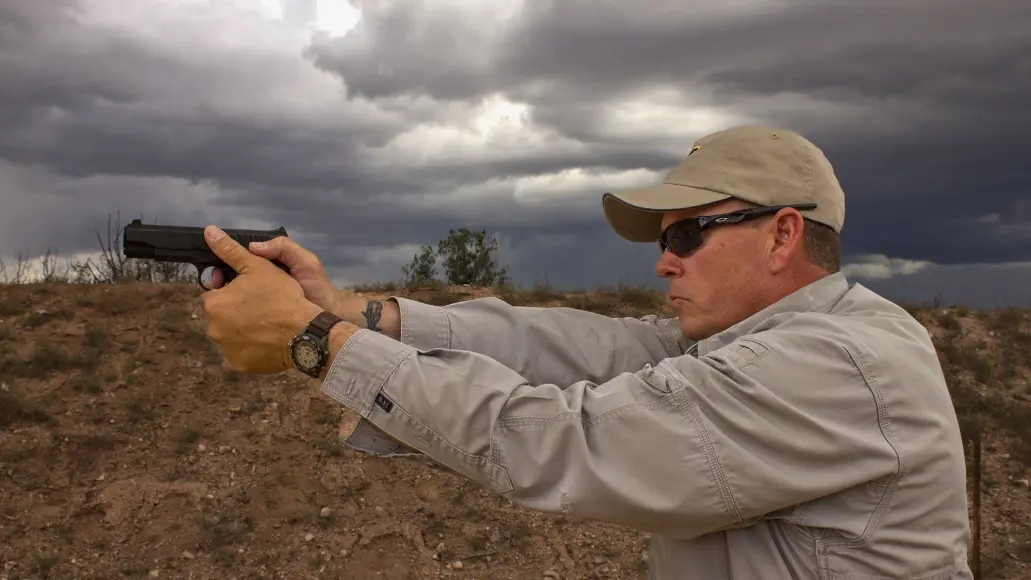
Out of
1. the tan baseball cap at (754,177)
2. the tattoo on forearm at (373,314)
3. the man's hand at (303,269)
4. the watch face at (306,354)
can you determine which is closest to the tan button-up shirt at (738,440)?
the watch face at (306,354)

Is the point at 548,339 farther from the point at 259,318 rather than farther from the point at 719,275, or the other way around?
the point at 259,318

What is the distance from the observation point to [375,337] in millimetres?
1872

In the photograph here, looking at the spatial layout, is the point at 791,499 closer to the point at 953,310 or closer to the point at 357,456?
the point at 357,456

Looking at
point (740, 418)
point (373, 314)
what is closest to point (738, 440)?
point (740, 418)

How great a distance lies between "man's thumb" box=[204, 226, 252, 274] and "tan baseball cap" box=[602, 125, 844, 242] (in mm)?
1177

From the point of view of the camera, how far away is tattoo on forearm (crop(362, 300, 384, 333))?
2787 millimetres

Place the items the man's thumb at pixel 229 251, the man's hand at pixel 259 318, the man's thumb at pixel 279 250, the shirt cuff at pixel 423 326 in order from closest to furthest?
the man's hand at pixel 259 318
the man's thumb at pixel 229 251
the man's thumb at pixel 279 250
the shirt cuff at pixel 423 326

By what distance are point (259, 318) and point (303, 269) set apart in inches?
28.4

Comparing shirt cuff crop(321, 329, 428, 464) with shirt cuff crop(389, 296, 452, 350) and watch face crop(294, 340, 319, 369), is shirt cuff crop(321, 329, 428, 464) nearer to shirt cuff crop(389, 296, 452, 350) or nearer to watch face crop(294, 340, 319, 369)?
watch face crop(294, 340, 319, 369)

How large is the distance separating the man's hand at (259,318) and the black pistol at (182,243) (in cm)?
47

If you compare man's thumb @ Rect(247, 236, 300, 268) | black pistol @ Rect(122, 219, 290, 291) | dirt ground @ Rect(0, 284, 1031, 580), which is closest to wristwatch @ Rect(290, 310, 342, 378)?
man's thumb @ Rect(247, 236, 300, 268)

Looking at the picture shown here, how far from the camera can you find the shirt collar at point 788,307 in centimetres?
213

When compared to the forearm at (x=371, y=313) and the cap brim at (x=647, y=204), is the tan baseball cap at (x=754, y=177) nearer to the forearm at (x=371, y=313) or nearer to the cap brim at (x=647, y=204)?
the cap brim at (x=647, y=204)

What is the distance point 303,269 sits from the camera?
9.34ft
